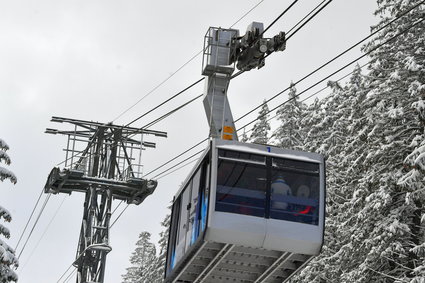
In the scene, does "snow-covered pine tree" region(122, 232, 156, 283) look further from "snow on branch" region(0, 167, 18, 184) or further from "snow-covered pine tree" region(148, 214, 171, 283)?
"snow on branch" region(0, 167, 18, 184)

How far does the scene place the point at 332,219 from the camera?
109ft

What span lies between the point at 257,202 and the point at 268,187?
372mm

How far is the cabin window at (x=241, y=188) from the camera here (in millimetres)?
16500

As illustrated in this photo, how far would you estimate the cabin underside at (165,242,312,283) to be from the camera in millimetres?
17422

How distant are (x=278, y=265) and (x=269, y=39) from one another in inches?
194

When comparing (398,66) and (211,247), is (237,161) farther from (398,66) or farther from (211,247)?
(398,66)

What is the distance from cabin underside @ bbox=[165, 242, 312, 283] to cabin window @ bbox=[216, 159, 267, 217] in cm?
89

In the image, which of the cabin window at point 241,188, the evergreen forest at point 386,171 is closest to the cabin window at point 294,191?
the cabin window at point 241,188

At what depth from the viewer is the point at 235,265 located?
18.5m

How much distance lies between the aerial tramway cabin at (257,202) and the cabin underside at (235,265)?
0.04 meters

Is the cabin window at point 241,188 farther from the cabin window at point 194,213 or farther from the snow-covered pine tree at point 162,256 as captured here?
the snow-covered pine tree at point 162,256

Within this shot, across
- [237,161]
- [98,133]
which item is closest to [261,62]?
[237,161]

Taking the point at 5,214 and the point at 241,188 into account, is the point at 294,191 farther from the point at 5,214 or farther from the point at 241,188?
the point at 5,214

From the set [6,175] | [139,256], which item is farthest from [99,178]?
[139,256]
